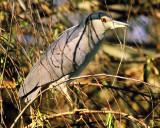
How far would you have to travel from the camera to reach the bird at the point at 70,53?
2117 millimetres

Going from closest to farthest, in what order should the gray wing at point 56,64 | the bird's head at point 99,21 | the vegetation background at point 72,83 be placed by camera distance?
1. the vegetation background at point 72,83
2. the gray wing at point 56,64
3. the bird's head at point 99,21

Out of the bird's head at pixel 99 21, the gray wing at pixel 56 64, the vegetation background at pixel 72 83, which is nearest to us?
the vegetation background at pixel 72 83

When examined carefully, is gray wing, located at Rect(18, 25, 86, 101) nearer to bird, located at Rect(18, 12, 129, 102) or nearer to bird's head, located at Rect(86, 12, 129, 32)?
bird, located at Rect(18, 12, 129, 102)

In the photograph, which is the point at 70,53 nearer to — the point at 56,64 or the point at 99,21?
the point at 56,64

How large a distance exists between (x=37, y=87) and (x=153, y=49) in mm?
3064

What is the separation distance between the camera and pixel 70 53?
220 cm

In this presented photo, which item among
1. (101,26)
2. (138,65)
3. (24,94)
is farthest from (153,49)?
(24,94)

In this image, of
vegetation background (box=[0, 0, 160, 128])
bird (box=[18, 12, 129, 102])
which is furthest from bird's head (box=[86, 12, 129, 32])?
vegetation background (box=[0, 0, 160, 128])

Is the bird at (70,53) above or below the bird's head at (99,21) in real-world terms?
below

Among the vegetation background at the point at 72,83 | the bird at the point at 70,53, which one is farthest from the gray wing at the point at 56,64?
the vegetation background at the point at 72,83

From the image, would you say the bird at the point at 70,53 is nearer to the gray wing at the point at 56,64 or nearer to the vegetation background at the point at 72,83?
the gray wing at the point at 56,64

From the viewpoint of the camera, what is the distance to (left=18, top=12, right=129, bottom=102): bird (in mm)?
2117

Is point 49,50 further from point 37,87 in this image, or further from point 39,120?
point 39,120

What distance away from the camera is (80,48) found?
223 cm
